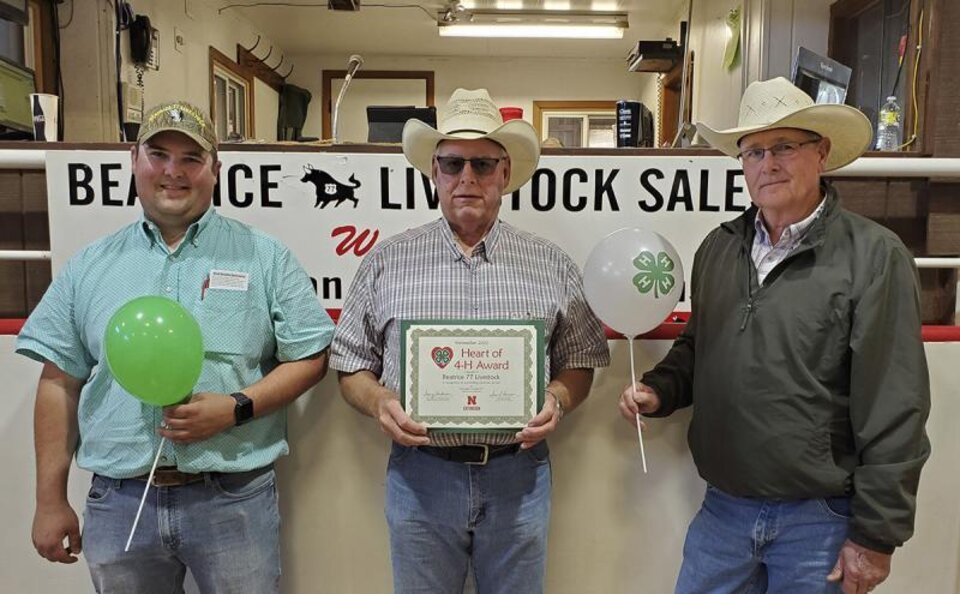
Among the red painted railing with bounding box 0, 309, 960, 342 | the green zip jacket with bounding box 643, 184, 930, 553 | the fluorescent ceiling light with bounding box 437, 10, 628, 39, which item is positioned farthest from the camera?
the fluorescent ceiling light with bounding box 437, 10, 628, 39

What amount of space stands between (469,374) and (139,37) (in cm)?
379

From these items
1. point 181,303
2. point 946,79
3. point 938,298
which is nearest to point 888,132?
point 946,79

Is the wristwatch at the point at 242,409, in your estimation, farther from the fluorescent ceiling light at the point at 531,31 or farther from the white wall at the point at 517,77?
the white wall at the point at 517,77

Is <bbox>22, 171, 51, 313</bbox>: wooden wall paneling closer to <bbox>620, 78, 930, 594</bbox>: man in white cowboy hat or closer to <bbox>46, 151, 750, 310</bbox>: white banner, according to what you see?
<bbox>46, 151, 750, 310</bbox>: white banner

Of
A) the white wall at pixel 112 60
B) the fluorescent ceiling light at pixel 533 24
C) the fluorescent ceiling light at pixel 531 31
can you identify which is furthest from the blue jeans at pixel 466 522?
the fluorescent ceiling light at pixel 531 31

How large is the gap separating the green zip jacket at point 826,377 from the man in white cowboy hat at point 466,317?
32cm

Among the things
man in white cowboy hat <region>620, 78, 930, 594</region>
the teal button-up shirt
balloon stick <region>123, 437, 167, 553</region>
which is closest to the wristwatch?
the teal button-up shirt

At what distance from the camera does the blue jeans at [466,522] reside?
142 centimetres

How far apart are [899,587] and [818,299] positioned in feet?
3.69

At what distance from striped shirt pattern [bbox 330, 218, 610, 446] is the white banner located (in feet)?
1.07

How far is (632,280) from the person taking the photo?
4.69ft

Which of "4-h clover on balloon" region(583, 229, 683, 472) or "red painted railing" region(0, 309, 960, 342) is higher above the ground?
"4-h clover on balloon" region(583, 229, 683, 472)

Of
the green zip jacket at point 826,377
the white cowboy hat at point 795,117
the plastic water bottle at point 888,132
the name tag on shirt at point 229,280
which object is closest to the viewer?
the green zip jacket at point 826,377

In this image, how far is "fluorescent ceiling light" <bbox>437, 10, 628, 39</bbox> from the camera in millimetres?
5918
